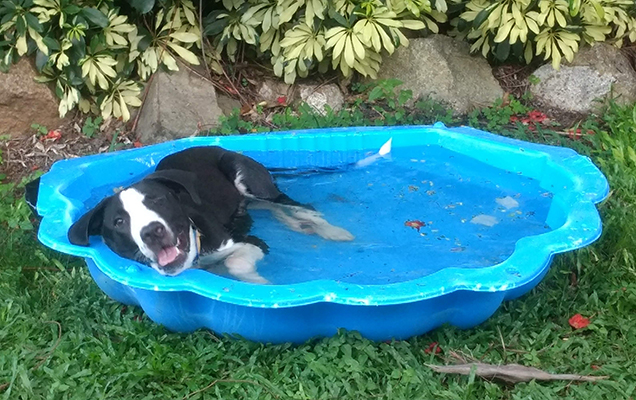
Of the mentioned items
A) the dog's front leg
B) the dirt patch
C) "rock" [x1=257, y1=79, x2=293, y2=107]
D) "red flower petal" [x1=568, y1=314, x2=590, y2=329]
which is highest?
"red flower petal" [x1=568, y1=314, x2=590, y2=329]

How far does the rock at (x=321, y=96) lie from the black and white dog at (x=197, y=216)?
158cm

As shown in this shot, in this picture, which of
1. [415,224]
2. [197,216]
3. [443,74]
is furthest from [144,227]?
[443,74]

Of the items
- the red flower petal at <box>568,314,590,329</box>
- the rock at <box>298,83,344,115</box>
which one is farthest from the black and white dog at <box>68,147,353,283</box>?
the rock at <box>298,83,344,115</box>

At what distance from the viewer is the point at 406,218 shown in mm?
4402

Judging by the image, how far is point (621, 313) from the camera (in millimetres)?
3354

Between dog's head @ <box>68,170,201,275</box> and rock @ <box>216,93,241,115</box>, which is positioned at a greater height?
dog's head @ <box>68,170,201,275</box>

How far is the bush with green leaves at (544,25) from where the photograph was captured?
5465 mm

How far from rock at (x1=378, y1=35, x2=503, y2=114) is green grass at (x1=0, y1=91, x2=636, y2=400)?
88.4 inches

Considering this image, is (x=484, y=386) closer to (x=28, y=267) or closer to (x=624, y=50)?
(x=28, y=267)

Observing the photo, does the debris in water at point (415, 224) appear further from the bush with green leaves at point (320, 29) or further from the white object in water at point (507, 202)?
the bush with green leaves at point (320, 29)

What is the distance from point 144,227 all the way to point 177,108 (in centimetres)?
265

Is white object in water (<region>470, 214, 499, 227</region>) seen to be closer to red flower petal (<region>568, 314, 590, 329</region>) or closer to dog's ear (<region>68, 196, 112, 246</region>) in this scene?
red flower petal (<region>568, 314, 590, 329</region>)

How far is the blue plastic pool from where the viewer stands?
3.01 metres

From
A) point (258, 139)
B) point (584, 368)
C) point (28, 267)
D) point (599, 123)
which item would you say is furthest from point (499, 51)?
point (28, 267)
